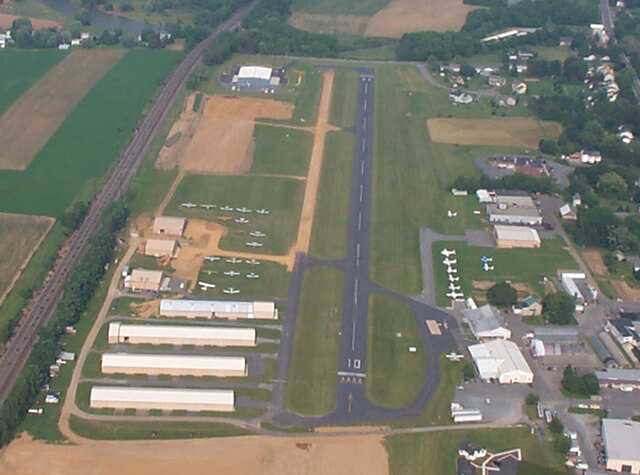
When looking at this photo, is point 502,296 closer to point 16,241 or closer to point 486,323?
point 486,323

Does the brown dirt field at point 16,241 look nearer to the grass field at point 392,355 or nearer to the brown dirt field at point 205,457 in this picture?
the brown dirt field at point 205,457

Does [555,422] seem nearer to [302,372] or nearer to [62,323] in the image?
[302,372]

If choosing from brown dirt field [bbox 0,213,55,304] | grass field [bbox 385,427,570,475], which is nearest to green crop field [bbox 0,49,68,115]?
brown dirt field [bbox 0,213,55,304]

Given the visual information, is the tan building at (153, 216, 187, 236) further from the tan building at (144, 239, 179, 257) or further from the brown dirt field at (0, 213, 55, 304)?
the brown dirt field at (0, 213, 55, 304)

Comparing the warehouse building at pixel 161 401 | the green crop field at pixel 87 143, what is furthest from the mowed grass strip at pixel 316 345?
the green crop field at pixel 87 143

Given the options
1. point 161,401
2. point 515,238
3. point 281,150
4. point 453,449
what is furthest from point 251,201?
point 453,449
